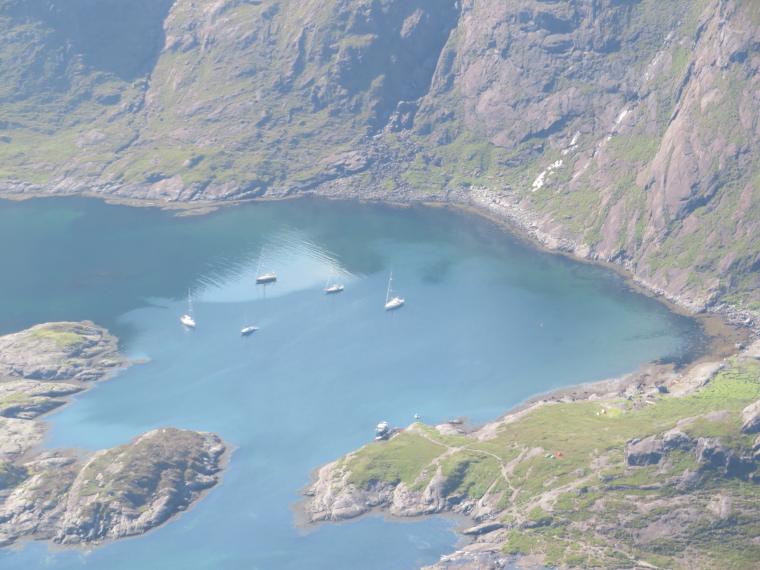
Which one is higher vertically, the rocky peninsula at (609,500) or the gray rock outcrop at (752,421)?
the gray rock outcrop at (752,421)

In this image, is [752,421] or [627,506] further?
[627,506]

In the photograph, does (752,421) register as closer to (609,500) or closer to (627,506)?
(627,506)

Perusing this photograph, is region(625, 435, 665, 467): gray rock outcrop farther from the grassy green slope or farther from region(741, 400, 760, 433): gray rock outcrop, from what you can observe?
region(741, 400, 760, 433): gray rock outcrop

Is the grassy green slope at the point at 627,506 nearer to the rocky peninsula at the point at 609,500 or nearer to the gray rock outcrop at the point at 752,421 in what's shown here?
the rocky peninsula at the point at 609,500

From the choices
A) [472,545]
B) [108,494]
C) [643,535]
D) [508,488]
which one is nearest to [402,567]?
[472,545]

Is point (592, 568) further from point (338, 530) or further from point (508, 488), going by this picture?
point (338, 530)

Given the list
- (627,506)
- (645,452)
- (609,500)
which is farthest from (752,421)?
(609,500)

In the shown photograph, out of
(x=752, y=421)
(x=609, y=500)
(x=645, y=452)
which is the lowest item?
(x=609, y=500)

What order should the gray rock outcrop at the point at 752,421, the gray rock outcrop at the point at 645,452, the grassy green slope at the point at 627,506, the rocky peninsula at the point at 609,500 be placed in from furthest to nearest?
the gray rock outcrop at the point at 645,452, the gray rock outcrop at the point at 752,421, the rocky peninsula at the point at 609,500, the grassy green slope at the point at 627,506

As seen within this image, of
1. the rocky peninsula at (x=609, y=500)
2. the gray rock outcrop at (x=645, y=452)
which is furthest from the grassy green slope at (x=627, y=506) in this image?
the gray rock outcrop at (x=645, y=452)

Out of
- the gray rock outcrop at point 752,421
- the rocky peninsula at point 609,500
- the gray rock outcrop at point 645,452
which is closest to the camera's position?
the rocky peninsula at point 609,500

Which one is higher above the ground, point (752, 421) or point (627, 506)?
point (752, 421)

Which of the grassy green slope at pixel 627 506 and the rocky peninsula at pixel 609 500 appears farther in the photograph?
the rocky peninsula at pixel 609 500
